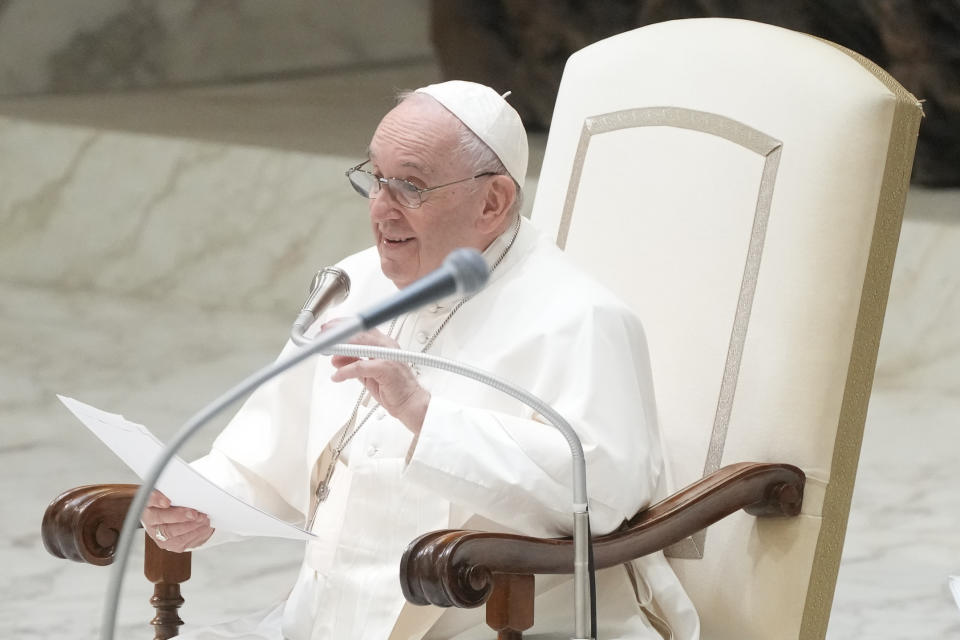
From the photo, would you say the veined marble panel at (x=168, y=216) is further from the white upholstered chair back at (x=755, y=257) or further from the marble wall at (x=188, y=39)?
the white upholstered chair back at (x=755, y=257)

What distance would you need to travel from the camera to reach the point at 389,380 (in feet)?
7.52

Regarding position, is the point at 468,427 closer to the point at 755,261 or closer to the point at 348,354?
the point at 348,354

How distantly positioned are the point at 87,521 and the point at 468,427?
0.67 meters

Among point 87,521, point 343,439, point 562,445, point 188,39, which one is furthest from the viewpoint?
point 188,39

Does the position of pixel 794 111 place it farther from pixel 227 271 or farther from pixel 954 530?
pixel 227 271

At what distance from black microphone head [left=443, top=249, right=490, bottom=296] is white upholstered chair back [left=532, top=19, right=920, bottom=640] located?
1246 millimetres

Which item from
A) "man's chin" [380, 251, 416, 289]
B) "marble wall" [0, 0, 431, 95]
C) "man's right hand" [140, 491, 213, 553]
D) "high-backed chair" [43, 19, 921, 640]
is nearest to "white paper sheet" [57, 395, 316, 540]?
"man's right hand" [140, 491, 213, 553]

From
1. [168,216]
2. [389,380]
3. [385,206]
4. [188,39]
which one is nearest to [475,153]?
[385,206]

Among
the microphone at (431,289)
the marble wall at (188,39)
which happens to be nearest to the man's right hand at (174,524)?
the microphone at (431,289)

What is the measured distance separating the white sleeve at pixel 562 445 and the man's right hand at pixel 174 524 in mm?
406

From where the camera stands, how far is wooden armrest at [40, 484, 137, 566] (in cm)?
251

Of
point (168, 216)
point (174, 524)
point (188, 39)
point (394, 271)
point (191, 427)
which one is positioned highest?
point (188, 39)

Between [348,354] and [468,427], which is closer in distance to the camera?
[348,354]

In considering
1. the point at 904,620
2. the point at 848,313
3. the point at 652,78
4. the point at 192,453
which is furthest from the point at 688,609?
the point at 192,453
